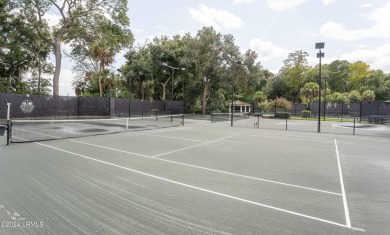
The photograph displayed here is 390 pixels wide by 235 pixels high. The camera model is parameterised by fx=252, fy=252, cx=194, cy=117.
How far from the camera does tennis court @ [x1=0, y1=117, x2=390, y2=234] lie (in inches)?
149

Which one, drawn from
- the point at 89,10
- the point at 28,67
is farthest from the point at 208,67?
the point at 28,67

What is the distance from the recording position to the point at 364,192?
5.57 metres

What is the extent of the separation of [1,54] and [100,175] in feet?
127

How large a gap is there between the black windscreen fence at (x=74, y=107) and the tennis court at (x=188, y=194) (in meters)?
14.2

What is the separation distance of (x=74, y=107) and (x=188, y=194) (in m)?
24.4

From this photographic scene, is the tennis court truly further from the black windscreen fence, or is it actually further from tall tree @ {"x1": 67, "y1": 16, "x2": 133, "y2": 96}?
tall tree @ {"x1": 67, "y1": 16, "x2": 133, "y2": 96}

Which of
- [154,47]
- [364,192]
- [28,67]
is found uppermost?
[154,47]

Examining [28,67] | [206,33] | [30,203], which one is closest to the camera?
[30,203]

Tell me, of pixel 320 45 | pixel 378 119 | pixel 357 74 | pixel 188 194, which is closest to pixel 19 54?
pixel 320 45

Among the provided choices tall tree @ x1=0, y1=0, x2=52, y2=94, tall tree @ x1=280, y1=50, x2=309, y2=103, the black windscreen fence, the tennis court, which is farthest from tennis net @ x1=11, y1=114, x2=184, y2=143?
tall tree @ x1=280, y1=50, x2=309, y2=103

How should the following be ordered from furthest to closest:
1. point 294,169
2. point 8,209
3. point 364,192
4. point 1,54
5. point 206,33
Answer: point 206,33
point 1,54
point 294,169
point 364,192
point 8,209

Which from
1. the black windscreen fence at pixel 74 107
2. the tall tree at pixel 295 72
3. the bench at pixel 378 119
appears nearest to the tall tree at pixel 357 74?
the tall tree at pixel 295 72

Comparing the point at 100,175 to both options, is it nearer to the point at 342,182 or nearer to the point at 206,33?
the point at 342,182

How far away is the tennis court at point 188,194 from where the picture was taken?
12.4 feet
